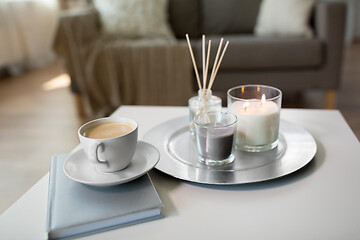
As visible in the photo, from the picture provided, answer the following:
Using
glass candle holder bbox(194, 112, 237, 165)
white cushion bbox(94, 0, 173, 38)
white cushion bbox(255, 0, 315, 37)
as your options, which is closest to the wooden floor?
white cushion bbox(255, 0, 315, 37)

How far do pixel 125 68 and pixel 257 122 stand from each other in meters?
1.42

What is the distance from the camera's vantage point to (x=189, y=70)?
6.68 feet

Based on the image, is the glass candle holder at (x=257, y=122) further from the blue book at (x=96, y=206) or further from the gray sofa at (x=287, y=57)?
the gray sofa at (x=287, y=57)

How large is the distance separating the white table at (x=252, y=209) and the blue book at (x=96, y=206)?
0.05 feet

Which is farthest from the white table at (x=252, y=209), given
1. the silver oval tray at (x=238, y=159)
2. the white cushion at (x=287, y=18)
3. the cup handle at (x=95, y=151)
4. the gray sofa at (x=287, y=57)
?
the white cushion at (x=287, y=18)

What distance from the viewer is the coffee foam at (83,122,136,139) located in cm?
67

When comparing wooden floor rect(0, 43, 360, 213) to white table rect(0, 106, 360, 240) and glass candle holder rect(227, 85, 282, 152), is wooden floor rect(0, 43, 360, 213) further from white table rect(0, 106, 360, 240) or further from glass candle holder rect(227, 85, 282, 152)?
glass candle holder rect(227, 85, 282, 152)

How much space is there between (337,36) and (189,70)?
2.63ft

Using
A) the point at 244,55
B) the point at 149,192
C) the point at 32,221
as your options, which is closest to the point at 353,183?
the point at 149,192

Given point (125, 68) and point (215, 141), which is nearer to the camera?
point (215, 141)

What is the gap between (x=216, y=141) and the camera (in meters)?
0.69

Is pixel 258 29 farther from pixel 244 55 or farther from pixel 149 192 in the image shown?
pixel 149 192

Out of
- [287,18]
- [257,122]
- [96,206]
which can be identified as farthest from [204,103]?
[287,18]

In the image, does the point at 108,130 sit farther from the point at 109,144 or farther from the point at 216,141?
the point at 216,141
